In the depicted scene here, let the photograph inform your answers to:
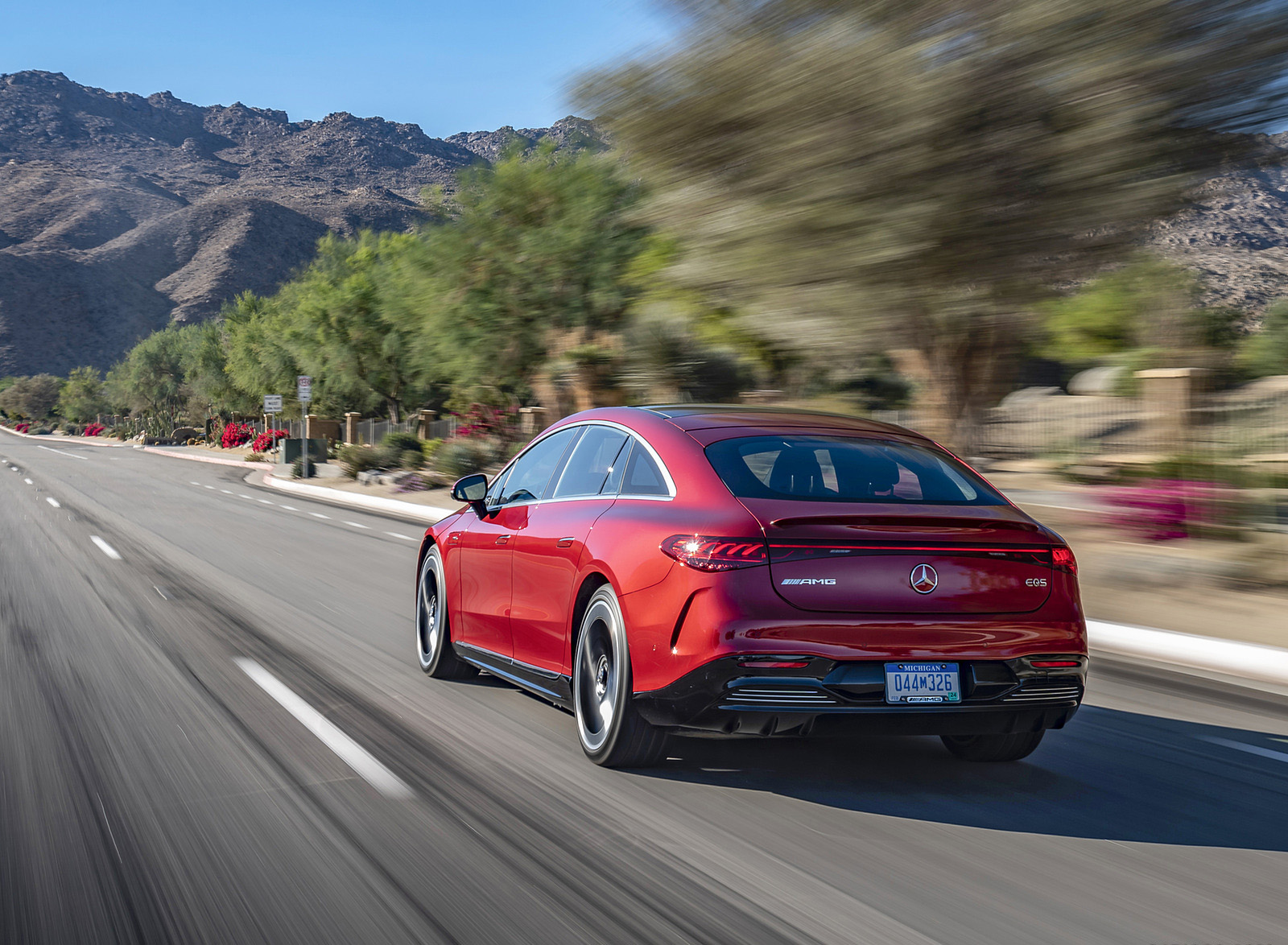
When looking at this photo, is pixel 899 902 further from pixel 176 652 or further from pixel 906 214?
pixel 906 214

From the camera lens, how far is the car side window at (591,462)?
6.14m

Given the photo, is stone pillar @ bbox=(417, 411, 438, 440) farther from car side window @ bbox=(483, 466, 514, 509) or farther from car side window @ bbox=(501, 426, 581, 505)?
car side window @ bbox=(501, 426, 581, 505)

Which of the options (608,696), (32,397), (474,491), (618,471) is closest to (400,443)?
(474,491)

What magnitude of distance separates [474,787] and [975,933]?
227 centimetres

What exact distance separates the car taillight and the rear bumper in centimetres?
37

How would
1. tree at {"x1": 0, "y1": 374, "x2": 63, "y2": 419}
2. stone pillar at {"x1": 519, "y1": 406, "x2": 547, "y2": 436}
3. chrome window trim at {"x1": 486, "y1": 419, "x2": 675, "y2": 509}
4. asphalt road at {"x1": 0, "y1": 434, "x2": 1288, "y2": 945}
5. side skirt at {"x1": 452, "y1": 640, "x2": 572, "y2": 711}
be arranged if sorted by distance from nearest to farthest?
asphalt road at {"x1": 0, "y1": 434, "x2": 1288, "y2": 945} < chrome window trim at {"x1": 486, "y1": 419, "x2": 675, "y2": 509} < side skirt at {"x1": 452, "y1": 640, "x2": 572, "y2": 711} < stone pillar at {"x1": 519, "y1": 406, "x2": 547, "y2": 436} < tree at {"x1": 0, "y1": 374, "x2": 63, "y2": 419}

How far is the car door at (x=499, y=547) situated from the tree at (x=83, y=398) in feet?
411

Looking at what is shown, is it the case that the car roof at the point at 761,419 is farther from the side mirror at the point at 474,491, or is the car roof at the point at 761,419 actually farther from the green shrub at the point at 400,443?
the green shrub at the point at 400,443

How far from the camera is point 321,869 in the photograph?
4297mm

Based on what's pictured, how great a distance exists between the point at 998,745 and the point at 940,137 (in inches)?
362

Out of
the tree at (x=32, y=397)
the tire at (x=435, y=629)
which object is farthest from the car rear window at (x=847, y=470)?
the tree at (x=32, y=397)

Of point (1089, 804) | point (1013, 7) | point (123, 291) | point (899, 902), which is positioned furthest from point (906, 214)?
point (123, 291)

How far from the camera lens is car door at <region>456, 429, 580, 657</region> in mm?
6707

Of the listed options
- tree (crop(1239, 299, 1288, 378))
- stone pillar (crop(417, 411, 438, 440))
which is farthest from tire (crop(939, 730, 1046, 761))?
stone pillar (crop(417, 411, 438, 440))
